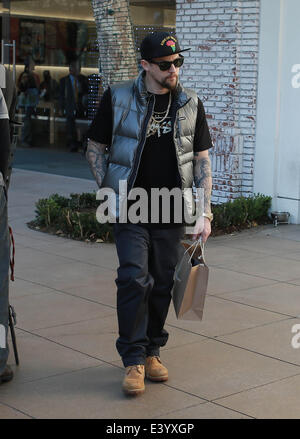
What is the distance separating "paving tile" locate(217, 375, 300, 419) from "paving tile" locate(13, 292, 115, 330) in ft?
6.00

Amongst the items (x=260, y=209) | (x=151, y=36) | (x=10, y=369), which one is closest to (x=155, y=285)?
(x=10, y=369)

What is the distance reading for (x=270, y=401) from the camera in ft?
15.5

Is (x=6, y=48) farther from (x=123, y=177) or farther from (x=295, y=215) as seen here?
(x=123, y=177)

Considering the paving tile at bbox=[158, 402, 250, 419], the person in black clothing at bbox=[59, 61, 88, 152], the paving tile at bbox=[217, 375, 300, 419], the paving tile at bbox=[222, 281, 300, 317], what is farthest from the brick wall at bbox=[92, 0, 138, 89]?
the person in black clothing at bbox=[59, 61, 88, 152]

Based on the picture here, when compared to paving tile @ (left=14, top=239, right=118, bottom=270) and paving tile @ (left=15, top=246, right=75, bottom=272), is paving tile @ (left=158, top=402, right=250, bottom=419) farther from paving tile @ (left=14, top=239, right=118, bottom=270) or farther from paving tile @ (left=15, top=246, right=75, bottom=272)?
paving tile @ (left=15, top=246, right=75, bottom=272)

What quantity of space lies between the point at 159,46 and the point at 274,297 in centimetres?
292

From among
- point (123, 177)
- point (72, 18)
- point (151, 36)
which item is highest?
point (72, 18)

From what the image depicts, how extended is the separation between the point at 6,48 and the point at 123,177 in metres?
12.3

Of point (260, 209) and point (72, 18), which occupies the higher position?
point (72, 18)

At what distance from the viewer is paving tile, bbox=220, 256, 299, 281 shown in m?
7.82

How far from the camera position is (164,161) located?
16.1 feet

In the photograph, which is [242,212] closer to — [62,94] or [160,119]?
[160,119]

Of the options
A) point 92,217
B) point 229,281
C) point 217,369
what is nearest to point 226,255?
point 229,281

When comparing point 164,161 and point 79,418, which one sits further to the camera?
point 164,161
